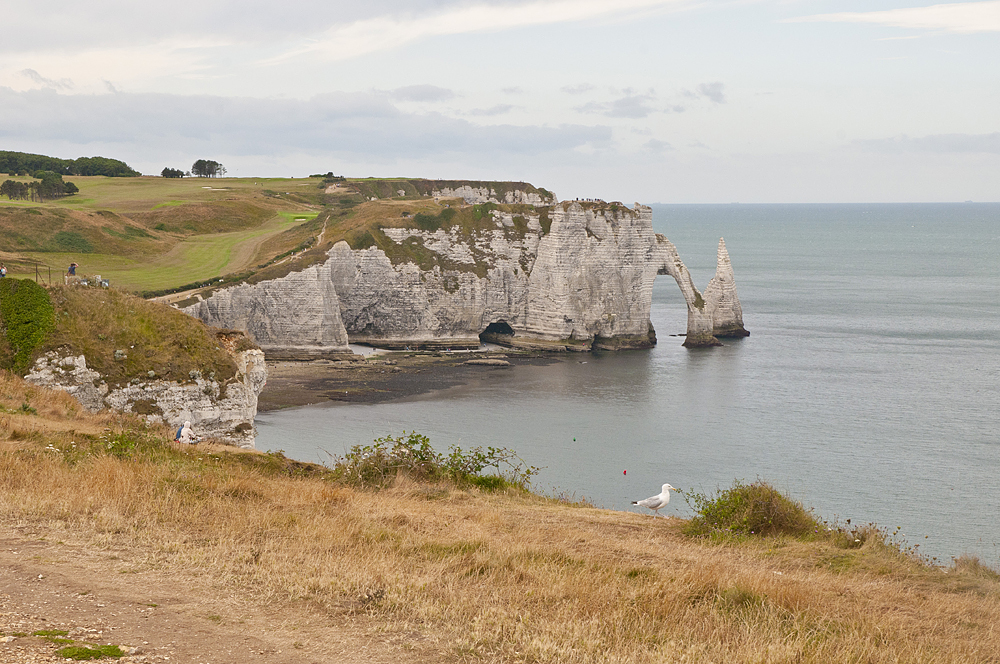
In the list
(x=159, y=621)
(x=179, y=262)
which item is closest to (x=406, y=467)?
(x=159, y=621)

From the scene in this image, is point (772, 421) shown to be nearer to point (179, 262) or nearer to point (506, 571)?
point (506, 571)

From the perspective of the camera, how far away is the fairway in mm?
63812

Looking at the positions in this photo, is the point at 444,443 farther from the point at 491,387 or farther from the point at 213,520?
the point at 213,520

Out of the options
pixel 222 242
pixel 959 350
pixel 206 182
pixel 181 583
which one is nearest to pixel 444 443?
pixel 181 583

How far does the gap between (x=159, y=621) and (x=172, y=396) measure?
21283mm

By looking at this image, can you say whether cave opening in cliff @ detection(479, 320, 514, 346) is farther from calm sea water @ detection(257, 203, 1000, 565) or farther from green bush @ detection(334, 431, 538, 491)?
green bush @ detection(334, 431, 538, 491)

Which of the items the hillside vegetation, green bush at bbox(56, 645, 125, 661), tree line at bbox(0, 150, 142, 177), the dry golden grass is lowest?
the dry golden grass

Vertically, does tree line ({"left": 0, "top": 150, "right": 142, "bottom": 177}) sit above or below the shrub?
above

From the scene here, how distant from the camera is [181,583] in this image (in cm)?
1015

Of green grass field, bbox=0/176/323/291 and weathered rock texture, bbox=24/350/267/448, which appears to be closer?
weathered rock texture, bbox=24/350/267/448

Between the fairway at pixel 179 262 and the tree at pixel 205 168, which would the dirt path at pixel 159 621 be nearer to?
the fairway at pixel 179 262

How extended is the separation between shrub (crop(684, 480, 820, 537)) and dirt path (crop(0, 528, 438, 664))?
912cm

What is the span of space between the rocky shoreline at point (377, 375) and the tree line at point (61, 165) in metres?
61.3

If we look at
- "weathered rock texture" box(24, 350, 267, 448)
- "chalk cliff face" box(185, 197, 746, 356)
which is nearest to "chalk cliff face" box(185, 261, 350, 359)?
"chalk cliff face" box(185, 197, 746, 356)
